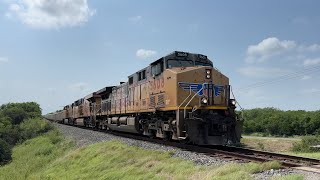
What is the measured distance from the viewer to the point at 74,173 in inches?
524

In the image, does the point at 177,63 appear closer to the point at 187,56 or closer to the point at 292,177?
the point at 187,56

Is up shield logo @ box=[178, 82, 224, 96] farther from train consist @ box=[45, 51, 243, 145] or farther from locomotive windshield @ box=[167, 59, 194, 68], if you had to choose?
locomotive windshield @ box=[167, 59, 194, 68]

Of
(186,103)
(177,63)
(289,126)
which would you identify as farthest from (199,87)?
(289,126)

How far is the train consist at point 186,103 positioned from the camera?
1312 centimetres

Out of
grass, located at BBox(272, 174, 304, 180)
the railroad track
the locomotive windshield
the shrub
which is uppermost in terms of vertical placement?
the locomotive windshield

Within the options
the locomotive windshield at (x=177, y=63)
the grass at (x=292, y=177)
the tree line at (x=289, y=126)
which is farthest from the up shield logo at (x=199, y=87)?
the tree line at (x=289, y=126)

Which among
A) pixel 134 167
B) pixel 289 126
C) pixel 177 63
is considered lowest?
pixel 289 126

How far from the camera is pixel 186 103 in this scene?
1381cm

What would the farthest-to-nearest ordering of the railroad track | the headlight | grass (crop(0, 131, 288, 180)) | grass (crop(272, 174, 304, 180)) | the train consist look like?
the headlight → the train consist → the railroad track → grass (crop(0, 131, 288, 180)) → grass (crop(272, 174, 304, 180))

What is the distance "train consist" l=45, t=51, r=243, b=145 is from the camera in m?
13.1

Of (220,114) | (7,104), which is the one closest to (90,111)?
(220,114)

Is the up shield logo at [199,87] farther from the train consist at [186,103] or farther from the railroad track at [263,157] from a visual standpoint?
the railroad track at [263,157]

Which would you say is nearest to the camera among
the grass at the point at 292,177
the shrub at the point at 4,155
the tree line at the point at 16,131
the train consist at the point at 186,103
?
the grass at the point at 292,177

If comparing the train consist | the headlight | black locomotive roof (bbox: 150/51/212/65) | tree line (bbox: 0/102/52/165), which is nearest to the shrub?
tree line (bbox: 0/102/52/165)
